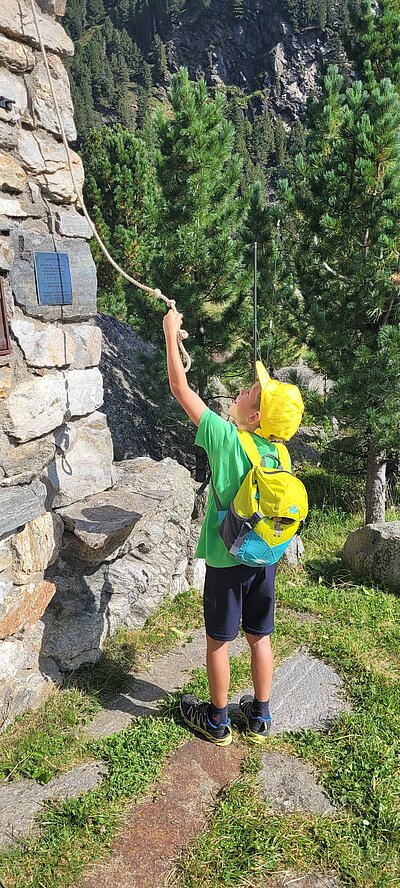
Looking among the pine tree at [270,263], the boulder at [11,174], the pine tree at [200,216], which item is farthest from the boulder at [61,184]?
the pine tree at [200,216]

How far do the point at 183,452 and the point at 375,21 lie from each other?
16.7 feet

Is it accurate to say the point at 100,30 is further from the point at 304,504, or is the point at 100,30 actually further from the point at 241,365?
the point at 304,504

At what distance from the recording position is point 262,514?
2.39m

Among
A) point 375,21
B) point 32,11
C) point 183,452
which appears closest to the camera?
point 32,11

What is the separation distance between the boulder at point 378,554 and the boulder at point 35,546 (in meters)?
2.69

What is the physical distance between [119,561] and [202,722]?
1136mm

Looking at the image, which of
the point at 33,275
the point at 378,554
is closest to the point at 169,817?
the point at 33,275

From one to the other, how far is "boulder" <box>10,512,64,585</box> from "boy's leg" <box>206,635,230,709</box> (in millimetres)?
839

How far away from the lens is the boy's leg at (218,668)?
2695mm

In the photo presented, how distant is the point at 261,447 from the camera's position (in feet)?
8.45

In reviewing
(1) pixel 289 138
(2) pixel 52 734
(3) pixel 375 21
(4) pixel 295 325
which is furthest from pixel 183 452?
(1) pixel 289 138

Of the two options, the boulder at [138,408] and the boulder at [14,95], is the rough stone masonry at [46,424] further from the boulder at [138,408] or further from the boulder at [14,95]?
the boulder at [138,408]

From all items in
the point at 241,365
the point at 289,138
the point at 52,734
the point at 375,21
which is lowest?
the point at 52,734

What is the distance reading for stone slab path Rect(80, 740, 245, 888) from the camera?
7.09 feet
